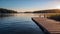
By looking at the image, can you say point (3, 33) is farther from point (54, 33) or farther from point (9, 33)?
point (54, 33)

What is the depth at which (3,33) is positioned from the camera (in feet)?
32.2

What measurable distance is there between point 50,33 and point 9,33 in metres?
3.78

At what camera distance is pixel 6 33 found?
385 inches

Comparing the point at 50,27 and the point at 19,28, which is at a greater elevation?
the point at 50,27

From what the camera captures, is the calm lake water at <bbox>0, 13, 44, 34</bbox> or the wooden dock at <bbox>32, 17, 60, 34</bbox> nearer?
the wooden dock at <bbox>32, 17, 60, 34</bbox>

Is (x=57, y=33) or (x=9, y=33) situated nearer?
(x=57, y=33)

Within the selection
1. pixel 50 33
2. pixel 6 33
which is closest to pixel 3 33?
pixel 6 33

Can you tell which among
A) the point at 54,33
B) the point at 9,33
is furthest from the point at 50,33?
the point at 9,33

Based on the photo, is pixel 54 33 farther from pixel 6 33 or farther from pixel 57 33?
pixel 6 33

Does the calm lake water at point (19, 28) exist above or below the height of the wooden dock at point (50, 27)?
below

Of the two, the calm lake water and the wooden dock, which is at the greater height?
the wooden dock

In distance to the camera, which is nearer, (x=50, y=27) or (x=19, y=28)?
(x=50, y=27)

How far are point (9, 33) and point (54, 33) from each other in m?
3.98

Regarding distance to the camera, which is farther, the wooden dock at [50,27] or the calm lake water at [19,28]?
the calm lake water at [19,28]
